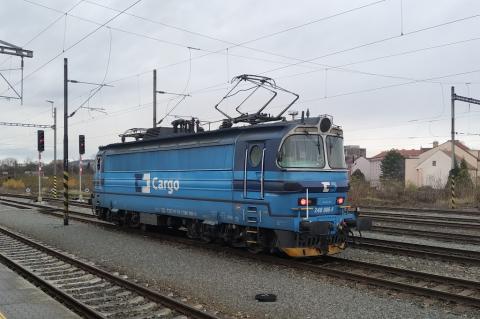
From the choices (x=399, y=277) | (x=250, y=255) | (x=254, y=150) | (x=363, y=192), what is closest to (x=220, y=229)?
(x=250, y=255)

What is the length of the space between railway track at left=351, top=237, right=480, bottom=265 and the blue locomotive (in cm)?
152

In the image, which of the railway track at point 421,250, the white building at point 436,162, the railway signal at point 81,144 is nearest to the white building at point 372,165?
the white building at point 436,162

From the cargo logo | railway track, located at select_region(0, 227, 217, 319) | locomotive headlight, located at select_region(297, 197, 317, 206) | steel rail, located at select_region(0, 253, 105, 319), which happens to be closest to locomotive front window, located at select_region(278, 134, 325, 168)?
locomotive headlight, located at select_region(297, 197, 317, 206)

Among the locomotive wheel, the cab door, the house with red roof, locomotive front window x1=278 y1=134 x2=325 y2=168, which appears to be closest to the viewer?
locomotive front window x1=278 y1=134 x2=325 y2=168

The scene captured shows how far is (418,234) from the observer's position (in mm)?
16109

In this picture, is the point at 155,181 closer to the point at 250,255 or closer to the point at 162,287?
the point at 250,255

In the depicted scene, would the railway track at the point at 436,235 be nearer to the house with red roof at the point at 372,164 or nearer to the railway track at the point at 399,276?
the railway track at the point at 399,276

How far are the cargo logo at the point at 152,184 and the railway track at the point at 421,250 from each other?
531 centimetres

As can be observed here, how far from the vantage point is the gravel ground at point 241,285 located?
24.5ft

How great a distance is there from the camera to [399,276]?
972 cm

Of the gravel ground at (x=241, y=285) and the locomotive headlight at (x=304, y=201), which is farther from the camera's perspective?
the locomotive headlight at (x=304, y=201)

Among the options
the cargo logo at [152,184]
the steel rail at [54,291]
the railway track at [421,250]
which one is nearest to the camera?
the steel rail at [54,291]

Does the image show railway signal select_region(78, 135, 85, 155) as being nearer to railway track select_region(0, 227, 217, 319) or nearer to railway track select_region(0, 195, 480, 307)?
railway track select_region(0, 227, 217, 319)

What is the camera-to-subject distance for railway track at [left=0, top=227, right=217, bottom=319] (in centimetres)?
752
